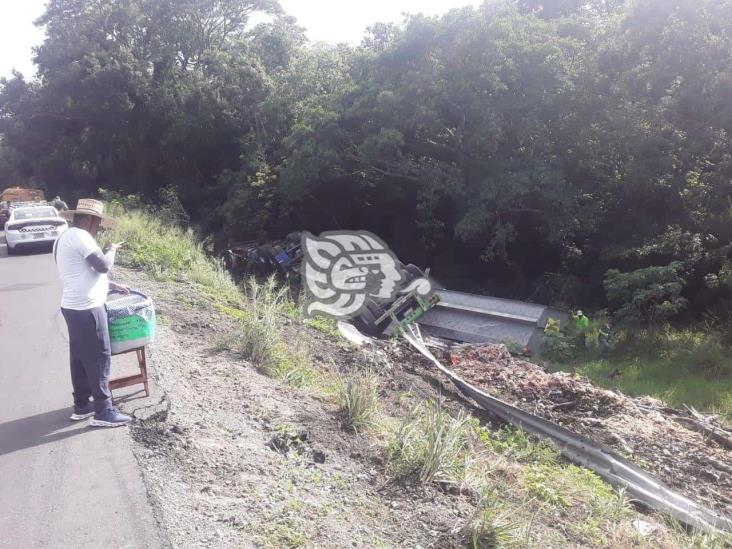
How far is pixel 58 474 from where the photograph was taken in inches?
169

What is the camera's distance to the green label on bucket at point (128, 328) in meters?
5.11

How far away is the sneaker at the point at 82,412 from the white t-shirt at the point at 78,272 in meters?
0.92

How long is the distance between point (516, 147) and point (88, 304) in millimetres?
15168

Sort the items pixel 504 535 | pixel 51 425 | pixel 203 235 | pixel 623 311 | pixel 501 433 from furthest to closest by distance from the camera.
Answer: pixel 203 235 → pixel 623 311 → pixel 501 433 → pixel 51 425 → pixel 504 535

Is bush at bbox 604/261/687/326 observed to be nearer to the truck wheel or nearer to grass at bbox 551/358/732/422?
grass at bbox 551/358/732/422

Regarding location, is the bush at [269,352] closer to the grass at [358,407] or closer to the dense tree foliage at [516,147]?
the grass at [358,407]

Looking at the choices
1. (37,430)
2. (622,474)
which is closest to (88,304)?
(37,430)

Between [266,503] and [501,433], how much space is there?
3739 mm

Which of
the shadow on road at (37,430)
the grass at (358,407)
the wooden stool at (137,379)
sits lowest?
the grass at (358,407)

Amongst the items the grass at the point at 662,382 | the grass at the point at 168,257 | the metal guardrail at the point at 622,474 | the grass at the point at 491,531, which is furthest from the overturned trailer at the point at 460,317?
the grass at the point at 491,531

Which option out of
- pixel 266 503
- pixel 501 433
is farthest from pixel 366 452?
pixel 501 433

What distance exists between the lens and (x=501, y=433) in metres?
7.01

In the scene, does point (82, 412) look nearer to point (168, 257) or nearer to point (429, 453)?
point (429, 453)

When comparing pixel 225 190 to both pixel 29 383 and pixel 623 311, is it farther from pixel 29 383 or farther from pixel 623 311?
pixel 29 383
